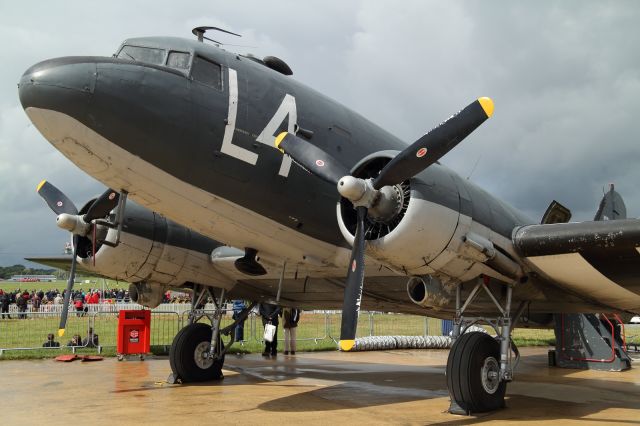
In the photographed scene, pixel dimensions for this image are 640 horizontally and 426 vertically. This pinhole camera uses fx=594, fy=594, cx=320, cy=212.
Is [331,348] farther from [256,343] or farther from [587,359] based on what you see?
[587,359]

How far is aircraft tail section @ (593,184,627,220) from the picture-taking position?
13.2m

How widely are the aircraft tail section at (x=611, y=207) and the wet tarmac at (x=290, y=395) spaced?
3.63 metres

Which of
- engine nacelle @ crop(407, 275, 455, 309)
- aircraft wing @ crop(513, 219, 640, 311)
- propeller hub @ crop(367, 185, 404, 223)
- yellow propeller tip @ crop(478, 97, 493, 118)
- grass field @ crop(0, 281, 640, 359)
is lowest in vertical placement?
grass field @ crop(0, 281, 640, 359)

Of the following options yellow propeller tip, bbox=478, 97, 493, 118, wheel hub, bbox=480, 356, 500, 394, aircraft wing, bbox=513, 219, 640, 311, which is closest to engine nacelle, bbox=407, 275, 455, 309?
wheel hub, bbox=480, 356, 500, 394

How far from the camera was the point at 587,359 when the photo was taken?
622 inches

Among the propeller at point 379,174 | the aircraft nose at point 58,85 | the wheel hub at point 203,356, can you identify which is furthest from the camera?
the wheel hub at point 203,356

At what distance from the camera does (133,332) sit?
16.8 metres

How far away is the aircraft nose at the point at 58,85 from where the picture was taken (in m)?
7.00

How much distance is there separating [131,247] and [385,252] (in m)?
6.15

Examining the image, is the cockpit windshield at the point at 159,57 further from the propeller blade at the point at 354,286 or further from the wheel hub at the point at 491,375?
the wheel hub at the point at 491,375

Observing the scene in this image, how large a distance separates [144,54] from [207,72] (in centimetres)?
91

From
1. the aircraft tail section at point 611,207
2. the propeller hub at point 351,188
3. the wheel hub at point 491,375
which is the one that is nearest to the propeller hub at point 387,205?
the propeller hub at point 351,188

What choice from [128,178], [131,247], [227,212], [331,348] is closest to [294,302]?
[131,247]

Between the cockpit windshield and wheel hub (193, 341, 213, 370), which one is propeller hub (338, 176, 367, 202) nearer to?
the cockpit windshield
